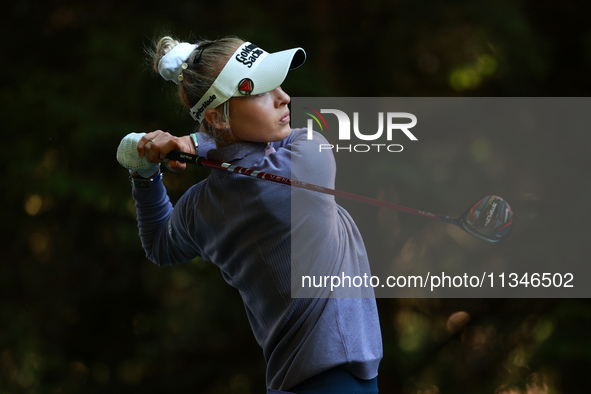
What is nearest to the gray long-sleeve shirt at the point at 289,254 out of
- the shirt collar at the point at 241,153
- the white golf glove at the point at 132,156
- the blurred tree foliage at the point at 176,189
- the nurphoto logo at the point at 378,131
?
the shirt collar at the point at 241,153

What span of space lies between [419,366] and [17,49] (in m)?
1.71

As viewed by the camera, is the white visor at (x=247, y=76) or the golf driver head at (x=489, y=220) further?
the golf driver head at (x=489, y=220)

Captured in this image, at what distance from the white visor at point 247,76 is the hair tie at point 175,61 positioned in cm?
7

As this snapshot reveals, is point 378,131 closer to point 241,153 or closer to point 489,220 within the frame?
point 489,220

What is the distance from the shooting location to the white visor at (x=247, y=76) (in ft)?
3.70

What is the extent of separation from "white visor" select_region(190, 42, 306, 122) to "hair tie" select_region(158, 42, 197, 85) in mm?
66

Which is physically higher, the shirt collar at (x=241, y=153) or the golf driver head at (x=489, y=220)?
the shirt collar at (x=241, y=153)

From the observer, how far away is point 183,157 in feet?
3.95

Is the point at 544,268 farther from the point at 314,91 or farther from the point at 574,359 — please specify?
the point at 314,91

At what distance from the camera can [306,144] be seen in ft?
3.73

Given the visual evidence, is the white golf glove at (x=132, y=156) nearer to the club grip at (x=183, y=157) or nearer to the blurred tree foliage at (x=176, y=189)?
the club grip at (x=183, y=157)

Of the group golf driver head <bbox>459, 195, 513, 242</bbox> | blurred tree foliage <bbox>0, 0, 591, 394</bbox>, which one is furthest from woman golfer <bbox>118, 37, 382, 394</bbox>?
blurred tree foliage <bbox>0, 0, 591, 394</bbox>

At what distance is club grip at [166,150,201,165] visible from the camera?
1.18 meters

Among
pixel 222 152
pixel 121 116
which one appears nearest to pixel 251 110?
pixel 222 152
